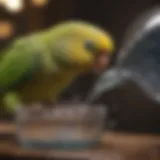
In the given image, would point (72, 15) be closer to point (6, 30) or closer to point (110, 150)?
point (6, 30)

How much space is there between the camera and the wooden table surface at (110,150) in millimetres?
555

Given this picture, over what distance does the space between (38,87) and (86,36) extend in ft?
0.32

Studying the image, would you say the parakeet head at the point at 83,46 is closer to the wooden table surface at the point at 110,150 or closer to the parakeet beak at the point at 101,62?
the parakeet beak at the point at 101,62

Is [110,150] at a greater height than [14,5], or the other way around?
[14,5]

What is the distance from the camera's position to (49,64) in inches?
24.0

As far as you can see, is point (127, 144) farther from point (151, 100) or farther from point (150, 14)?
point (150, 14)

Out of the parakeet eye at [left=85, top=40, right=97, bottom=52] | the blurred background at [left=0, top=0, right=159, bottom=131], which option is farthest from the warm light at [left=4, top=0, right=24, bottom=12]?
the parakeet eye at [left=85, top=40, right=97, bottom=52]

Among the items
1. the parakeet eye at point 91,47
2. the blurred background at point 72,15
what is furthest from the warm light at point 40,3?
the parakeet eye at point 91,47

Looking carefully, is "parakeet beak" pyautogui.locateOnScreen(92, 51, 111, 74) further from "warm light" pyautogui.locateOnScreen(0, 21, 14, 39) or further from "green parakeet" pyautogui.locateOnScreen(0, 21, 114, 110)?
"warm light" pyautogui.locateOnScreen(0, 21, 14, 39)

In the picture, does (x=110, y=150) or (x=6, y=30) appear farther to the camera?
(x=6, y=30)

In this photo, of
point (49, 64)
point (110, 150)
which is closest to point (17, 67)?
point (49, 64)

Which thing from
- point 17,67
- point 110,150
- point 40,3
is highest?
point 40,3

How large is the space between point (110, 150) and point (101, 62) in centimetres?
13

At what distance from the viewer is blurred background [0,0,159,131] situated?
0.65 m
